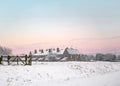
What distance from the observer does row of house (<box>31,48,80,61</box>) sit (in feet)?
337

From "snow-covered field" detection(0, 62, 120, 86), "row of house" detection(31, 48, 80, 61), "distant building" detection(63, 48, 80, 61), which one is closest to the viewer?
"snow-covered field" detection(0, 62, 120, 86)

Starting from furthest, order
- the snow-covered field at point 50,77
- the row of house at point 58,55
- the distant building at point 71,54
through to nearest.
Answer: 1. the distant building at point 71,54
2. the row of house at point 58,55
3. the snow-covered field at point 50,77

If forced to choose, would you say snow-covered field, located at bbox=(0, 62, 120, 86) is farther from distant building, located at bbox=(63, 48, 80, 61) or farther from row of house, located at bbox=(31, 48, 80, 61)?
distant building, located at bbox=(63, 48, 80, 61)

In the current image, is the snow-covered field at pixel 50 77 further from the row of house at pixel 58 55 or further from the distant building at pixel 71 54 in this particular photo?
the distant building at pixel 71 54

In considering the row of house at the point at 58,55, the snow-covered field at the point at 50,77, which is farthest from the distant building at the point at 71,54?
the snow-covered field at the point at 50,77

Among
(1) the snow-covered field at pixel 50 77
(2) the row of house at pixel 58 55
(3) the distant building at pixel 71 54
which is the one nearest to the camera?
(1) the snow-covered field at pixel 50 77

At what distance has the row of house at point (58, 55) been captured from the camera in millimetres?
102756

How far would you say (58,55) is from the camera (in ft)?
349

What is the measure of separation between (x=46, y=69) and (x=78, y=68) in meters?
7.33

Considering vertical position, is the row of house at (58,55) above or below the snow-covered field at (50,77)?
above

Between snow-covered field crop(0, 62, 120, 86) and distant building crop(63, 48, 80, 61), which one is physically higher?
distant building crop(63, 48, 80, 61)

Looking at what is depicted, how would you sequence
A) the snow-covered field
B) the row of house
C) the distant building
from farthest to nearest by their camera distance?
the distant building, the row of house, the snow-covered field

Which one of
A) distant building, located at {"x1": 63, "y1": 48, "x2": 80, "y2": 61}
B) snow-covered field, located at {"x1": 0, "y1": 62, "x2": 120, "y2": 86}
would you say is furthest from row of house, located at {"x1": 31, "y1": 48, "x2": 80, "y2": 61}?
snow-covered field, located at {"x1": 0, "y1": 62, "x2": 120, "y2": 86}

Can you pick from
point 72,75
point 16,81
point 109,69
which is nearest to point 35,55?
point 109,69
